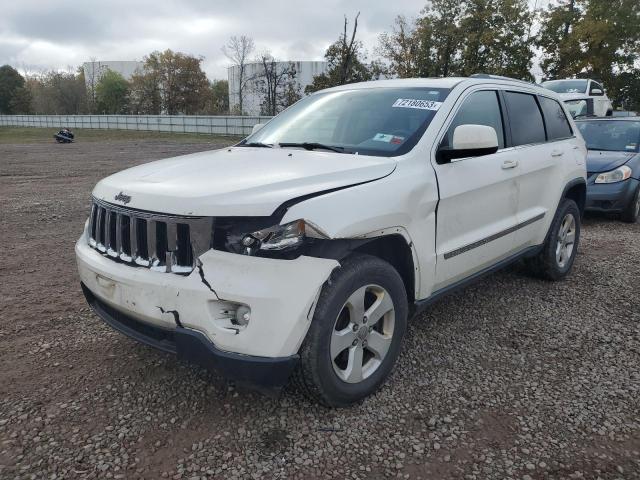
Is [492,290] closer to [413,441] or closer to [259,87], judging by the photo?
[413,441]

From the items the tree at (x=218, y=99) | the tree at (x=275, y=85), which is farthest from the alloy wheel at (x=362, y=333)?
the tree at (x=218, y=99)

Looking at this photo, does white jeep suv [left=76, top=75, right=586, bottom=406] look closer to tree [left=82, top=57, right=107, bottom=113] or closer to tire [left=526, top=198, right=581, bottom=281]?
tire [left=526, top=198, right=581, bottom=281]

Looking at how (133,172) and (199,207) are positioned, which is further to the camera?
(133,172)

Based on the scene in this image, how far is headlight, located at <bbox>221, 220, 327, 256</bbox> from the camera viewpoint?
2.32 meters

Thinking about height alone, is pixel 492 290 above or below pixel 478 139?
below

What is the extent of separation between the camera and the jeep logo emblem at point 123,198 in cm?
263

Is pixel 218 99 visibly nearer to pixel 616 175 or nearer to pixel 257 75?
pixel 257 75

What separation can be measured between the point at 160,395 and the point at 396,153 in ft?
6.31

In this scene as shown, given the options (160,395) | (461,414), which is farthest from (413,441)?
(160,395)

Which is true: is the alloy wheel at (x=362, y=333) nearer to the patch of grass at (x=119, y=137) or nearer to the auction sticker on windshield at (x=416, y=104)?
the auction sticker on windshield at (x=416, y=104)

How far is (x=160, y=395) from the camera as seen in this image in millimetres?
2879

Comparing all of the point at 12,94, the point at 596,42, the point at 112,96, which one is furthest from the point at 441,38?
the point at 12,94

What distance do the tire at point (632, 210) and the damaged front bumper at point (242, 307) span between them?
6.92 m

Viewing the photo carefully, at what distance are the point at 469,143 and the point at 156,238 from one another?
Result: 1853mm
